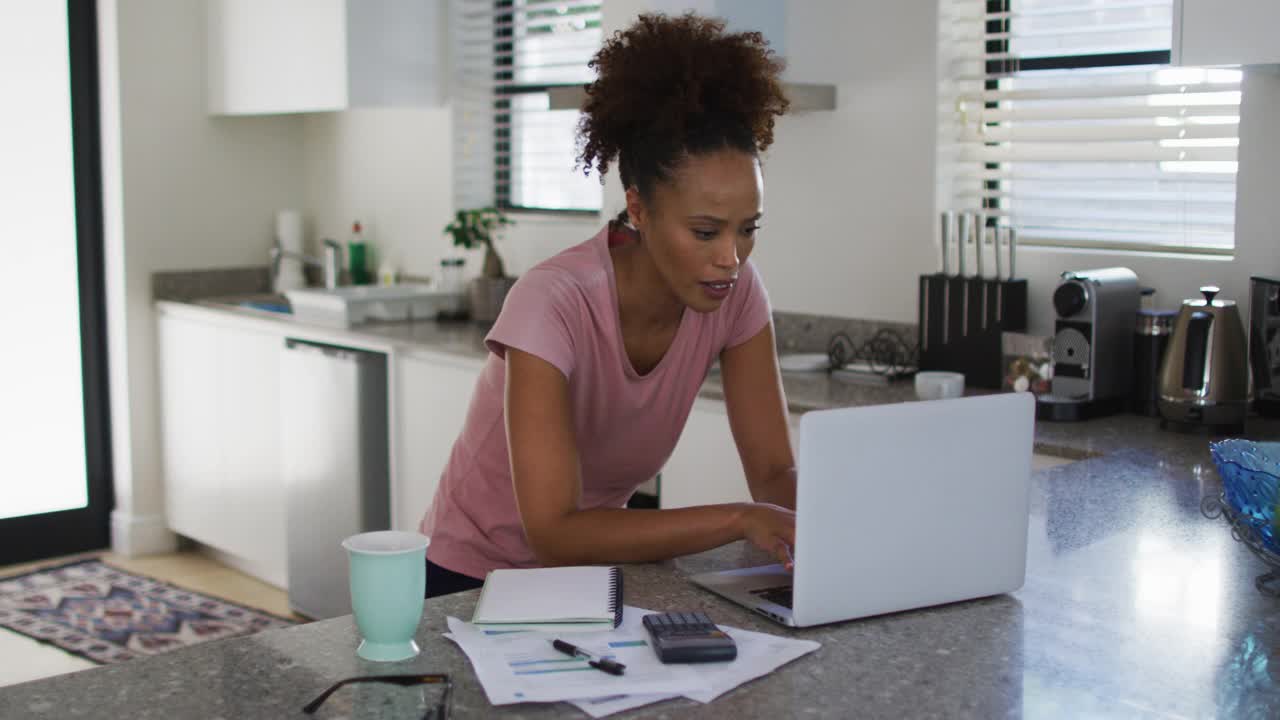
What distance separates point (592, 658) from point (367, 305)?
9.48ft

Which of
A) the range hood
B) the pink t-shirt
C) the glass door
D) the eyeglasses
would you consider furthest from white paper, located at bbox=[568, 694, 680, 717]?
the glass door

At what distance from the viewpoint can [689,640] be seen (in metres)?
1.24

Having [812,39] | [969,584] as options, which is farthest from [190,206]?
[969,584]

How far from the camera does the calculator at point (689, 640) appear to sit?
123 cm

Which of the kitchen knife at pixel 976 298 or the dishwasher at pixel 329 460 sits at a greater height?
the kitchen knife at pixel 976 298

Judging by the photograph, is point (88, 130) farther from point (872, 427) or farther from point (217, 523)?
point (872, 427)

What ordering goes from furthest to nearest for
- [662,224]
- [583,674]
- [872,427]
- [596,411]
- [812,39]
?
[812,39] < [596,411] < [662,224] < [872,427] < [583,674]

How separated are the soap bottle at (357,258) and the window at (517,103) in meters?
0.51

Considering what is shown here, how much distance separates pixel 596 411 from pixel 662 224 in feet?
0.97

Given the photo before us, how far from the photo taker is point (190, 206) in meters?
4.77

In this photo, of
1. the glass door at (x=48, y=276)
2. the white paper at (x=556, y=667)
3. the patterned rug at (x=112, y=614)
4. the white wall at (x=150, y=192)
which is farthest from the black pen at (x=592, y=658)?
the glass door at (x=48, y=276)

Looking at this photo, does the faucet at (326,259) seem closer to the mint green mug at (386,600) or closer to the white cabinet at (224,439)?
the white cabinet at (224,439)

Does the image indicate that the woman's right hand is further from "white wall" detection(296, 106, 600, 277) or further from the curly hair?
"white wall" detection(296, 106, 600, 277)

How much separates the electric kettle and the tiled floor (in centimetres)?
275
